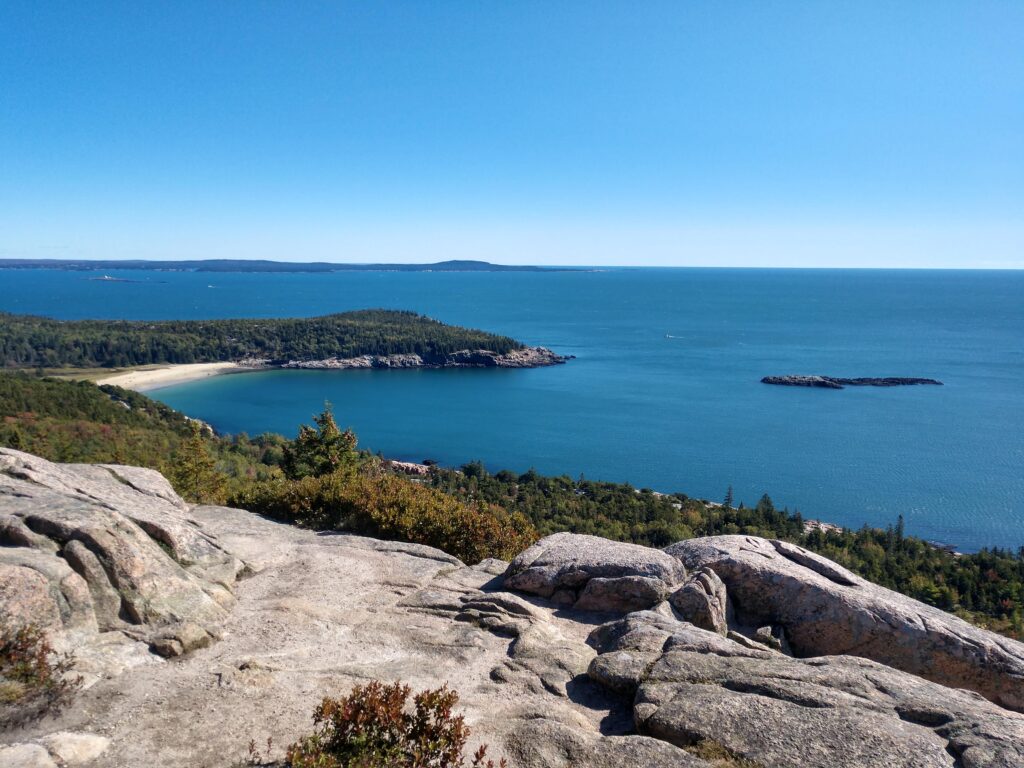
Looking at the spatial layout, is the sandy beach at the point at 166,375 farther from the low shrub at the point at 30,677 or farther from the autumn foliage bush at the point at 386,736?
the autumn foliage bush at the point at 386,736

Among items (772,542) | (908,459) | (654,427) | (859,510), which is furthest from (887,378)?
(772,542)

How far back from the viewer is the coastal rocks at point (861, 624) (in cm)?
1312

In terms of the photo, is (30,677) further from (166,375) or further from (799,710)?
(166,375)

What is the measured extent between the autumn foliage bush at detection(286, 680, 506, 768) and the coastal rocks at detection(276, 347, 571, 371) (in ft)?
417

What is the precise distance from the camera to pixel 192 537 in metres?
13.4

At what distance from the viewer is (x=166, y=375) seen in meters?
116

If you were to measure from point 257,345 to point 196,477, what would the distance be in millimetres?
122647

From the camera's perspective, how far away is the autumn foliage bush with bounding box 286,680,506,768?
22.2ft

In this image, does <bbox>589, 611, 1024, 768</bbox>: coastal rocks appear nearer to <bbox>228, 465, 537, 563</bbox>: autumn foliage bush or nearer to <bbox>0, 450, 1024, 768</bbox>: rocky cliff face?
<bbox>0, 450, 1024, 768</bbox>: rocky cliff face

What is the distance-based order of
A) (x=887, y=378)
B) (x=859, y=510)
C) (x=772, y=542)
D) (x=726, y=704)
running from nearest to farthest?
(x=726, y=704), (x=772, y=542), (x=859, y=510), (x=887, y=378)

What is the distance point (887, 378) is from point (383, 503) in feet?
387

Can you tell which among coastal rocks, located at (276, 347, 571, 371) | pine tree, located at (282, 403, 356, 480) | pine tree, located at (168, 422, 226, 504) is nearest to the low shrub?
pine tree, located at (168, 422, 226, 504)

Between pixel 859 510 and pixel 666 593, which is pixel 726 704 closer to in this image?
pixel 666 593

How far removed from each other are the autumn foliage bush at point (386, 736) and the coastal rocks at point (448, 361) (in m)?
127
